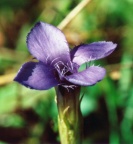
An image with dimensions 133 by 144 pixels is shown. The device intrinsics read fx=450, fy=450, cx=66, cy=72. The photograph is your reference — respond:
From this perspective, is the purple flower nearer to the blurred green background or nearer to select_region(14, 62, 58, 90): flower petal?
select_region(14, 62, 58, 90): flower petal

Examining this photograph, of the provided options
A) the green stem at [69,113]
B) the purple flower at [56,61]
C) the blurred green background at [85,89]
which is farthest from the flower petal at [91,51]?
the blurred green background at [85,89]

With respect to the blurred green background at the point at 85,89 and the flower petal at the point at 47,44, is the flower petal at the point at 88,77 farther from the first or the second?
the blurred green background at the point at 85,89

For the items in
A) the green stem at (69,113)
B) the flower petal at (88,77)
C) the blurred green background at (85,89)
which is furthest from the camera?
the blurred green background at (85,89)

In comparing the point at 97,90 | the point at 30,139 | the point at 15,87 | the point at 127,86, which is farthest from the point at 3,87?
the point at 127,86

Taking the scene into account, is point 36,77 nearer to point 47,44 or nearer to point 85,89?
point 47,44

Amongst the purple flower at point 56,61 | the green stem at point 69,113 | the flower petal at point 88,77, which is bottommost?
the green stem at point 69,113

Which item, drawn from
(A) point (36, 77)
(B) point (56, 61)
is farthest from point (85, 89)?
(A) point (36, 77)

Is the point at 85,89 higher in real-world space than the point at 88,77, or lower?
higher
